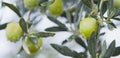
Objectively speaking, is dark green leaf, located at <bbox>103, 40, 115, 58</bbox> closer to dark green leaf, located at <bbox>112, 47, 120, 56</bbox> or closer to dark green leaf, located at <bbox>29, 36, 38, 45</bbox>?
dark green leaf, located at <bbox>112, 47, 120, 56</bbox>

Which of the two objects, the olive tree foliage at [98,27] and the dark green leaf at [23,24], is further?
the dark green leaf at [23,24]

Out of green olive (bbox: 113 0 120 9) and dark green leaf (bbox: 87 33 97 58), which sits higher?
green olive (bbox: 113 0 120 9)

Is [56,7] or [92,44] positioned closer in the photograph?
[92,44]

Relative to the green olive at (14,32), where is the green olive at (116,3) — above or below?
above

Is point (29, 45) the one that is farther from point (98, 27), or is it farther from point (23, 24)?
point (98, 27)

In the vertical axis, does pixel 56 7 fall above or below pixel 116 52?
above

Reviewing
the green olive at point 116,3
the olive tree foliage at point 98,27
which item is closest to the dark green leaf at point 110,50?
the olive tree foliage at point 98,27

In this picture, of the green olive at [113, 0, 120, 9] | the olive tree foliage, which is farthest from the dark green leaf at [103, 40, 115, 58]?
the green olive at [113, 0, 120, 9]

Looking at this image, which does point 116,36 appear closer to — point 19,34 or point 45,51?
point 45,51

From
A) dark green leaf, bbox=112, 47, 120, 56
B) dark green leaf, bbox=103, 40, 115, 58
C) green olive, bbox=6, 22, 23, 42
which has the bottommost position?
dark green leaf, bbox=112, 47, 120, 56

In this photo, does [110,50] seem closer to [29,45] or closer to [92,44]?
[92,44]

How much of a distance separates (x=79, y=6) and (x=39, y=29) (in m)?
0.24

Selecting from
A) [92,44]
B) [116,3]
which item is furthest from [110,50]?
[116,3]

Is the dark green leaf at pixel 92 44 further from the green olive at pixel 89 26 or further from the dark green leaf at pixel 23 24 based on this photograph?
the dark green leaf at pixel 23 24
